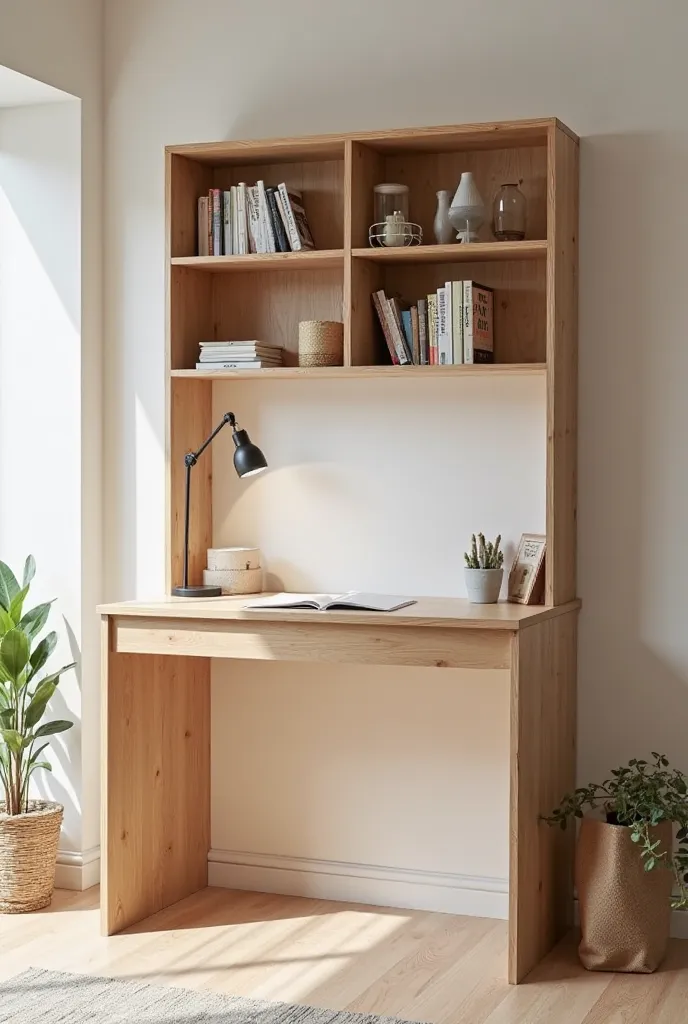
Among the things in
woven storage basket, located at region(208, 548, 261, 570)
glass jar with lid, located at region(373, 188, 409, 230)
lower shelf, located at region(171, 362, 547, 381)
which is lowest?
woven storage basket, located at region(208, 548, 261, 570)

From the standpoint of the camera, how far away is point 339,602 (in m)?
3.32

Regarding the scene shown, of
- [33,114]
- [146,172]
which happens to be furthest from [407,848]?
[33,114]

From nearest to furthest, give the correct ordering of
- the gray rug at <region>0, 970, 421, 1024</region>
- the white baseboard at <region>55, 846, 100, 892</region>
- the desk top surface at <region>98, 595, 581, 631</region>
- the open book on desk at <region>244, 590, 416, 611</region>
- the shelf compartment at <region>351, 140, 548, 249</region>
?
1. the gray rug at <region>0, 970, 421, 1024</region>
2. the desk top surface at <region>98, 595, 581, 631</region>
3. the open book on desk at <region>244, 590, 416, 611</region>
4. the shelf compartment at <region>351, 140, 548, 249</region>
5. the white baseboard at <region>55, 846, 100, 892</region>

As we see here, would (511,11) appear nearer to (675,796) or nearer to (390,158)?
(390,158)

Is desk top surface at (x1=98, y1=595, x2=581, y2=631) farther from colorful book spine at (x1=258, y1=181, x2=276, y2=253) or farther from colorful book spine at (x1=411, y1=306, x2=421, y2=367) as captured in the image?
colorful book spine at (x1=258, y1=181, x2=276, y2=253)

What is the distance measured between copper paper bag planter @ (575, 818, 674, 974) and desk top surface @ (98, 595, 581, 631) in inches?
22.7

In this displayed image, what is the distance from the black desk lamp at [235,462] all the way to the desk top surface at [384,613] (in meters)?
0.10

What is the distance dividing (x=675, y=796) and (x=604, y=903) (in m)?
0.33

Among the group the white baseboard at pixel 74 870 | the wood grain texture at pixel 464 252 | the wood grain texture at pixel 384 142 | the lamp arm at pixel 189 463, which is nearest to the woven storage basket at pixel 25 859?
the white baseboard at pixel 74 870

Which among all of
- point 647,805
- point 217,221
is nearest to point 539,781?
point 647,805

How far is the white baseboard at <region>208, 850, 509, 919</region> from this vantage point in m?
3.63

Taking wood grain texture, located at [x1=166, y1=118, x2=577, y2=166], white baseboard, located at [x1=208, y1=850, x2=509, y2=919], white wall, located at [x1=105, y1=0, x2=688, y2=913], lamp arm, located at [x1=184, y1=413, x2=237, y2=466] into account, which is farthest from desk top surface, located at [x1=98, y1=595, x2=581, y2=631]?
wood grain texture, located at [x1=166, y1=118, x2=577, y2=166]

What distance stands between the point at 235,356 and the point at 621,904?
5.81ft

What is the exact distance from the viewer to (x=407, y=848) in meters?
3.73
